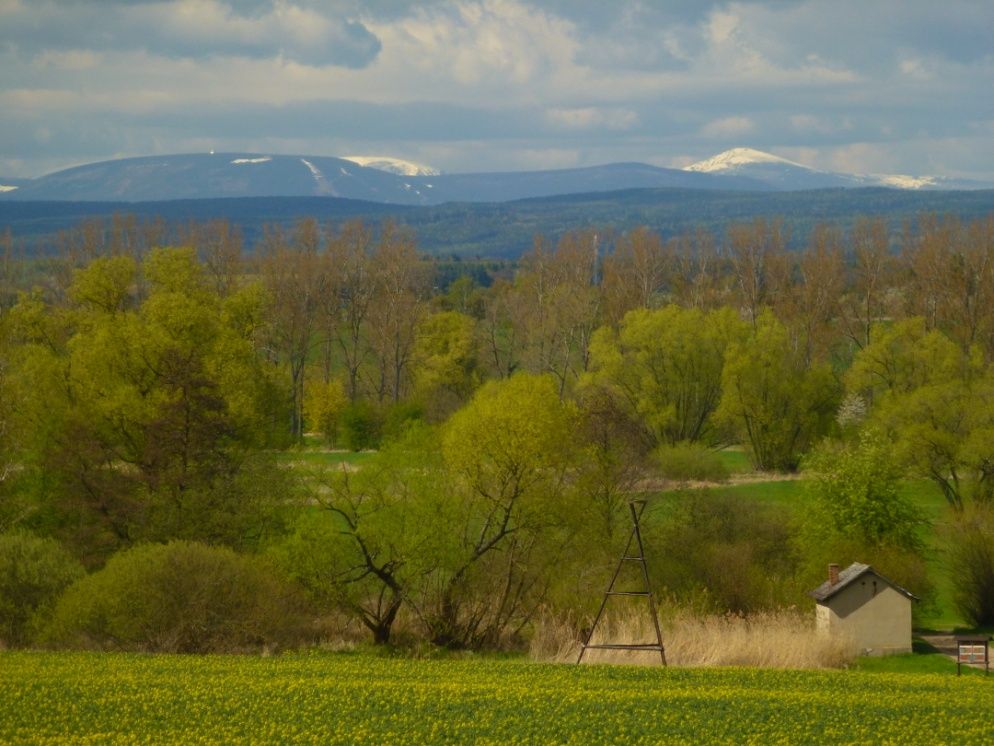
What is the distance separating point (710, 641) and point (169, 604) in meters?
13.2

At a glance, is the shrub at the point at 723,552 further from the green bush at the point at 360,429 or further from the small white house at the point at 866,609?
the green bush at the point at 360,429

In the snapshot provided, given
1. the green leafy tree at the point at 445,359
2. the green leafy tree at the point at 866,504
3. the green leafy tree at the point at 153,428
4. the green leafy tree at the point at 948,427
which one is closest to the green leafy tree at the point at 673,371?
the green leafy tree at the point at 948,427

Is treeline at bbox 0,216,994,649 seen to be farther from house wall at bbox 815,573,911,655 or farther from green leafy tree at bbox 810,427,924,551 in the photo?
house wall at bbox 815,573,911,655

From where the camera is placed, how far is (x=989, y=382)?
63.2 meters

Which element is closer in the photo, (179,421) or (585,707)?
(585,707)

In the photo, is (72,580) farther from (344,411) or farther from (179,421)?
(344,411)

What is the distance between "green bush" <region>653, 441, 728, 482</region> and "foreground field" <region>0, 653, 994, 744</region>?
109 ft

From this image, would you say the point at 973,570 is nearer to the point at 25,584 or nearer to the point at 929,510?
the point at 929,510

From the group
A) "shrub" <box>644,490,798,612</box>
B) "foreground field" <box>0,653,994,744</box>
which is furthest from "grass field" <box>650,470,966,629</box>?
"foreground field" <box>0,653,994,744</box>

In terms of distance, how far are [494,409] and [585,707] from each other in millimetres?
17329

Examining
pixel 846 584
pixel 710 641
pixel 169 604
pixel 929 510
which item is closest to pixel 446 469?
pixel 710 641

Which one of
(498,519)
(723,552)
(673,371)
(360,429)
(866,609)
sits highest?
(498,519)

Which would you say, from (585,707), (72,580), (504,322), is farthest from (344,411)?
(585,707)

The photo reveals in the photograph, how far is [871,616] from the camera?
41062 mm
